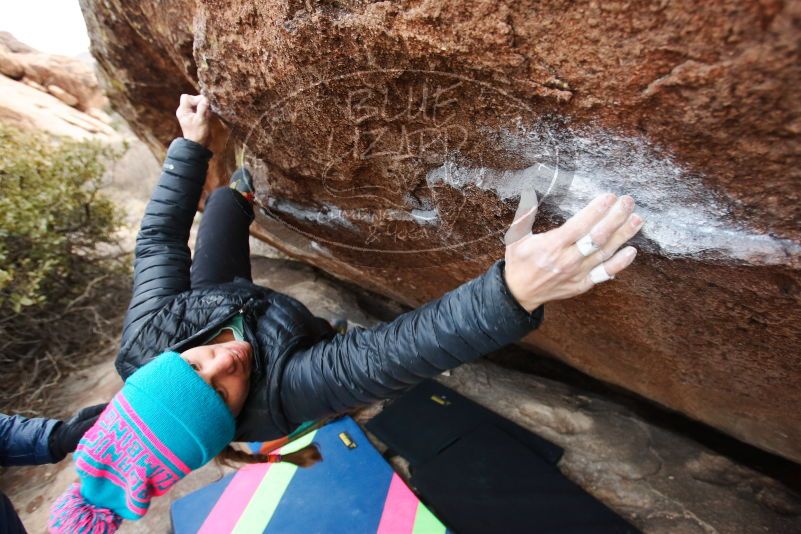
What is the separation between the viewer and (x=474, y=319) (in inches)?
42.9

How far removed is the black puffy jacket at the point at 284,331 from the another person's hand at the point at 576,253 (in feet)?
0.21

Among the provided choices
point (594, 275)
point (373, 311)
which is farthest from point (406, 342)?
point (373, 311)

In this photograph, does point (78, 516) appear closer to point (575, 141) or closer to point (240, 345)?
point (240, 345)

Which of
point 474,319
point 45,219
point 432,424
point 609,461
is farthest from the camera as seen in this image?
point 45,219

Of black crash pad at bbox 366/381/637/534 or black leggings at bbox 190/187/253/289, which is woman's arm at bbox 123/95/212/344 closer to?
black leggings at bbox 190/187/253/289

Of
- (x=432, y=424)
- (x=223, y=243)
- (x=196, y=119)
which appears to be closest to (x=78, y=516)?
(x=223, y=243)

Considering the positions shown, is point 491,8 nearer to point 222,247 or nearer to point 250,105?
point 250,105

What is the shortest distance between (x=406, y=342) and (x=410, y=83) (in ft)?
2.75

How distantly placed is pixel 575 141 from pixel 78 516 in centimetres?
198

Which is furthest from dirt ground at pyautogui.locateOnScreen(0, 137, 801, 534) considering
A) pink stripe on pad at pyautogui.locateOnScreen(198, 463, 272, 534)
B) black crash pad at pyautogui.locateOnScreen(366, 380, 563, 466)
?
pink stripe on pad at pyautogui.locateOnScreen(198, 463, 272, 534)

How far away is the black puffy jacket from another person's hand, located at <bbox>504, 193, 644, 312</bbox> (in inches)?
2.5

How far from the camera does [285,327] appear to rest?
5.92 ft

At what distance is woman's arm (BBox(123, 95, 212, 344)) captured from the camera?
6.01ft

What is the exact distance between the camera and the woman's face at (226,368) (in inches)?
58.9
